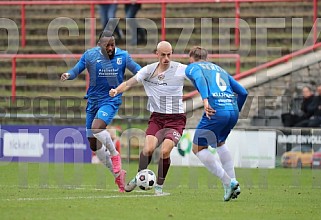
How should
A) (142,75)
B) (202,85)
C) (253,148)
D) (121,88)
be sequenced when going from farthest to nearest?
(253,148) → (142,75) → (121,88) → (202,85)

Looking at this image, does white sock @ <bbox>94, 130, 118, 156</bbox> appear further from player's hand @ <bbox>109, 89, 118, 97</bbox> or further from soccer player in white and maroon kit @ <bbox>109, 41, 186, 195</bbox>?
player's hand @ <bbox>109, 89, 118, 97</bbox>

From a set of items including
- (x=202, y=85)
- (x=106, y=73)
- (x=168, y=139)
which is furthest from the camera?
(x=106, y=73)

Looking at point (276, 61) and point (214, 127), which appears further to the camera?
point (276, 61)

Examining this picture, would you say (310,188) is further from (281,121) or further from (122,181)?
(281,121)

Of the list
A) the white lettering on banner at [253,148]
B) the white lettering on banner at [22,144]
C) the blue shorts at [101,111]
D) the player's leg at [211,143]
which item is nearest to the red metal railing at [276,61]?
the white lettering on banner at [253,148]

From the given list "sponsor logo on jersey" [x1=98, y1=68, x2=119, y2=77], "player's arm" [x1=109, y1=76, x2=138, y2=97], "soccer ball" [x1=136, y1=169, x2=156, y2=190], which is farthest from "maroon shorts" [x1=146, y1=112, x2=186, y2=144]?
"sponsor logo on jersey" [x1=98, y1=68, x2=119, y2=77]

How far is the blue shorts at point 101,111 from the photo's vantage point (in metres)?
14.0

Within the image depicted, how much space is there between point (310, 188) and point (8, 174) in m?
6.23

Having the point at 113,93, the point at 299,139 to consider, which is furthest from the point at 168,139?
the point at 299,139

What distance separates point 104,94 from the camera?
14.2 metres

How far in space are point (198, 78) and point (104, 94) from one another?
98.7 inches

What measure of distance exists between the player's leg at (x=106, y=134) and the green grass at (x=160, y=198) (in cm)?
31

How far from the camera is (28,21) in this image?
87.6 feet

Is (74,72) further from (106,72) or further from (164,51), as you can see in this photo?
(164,51)
